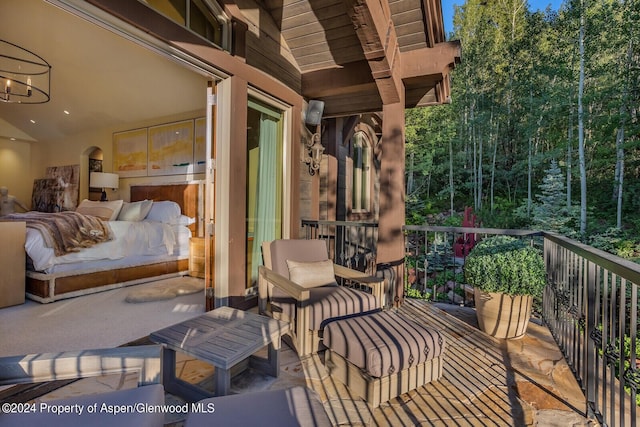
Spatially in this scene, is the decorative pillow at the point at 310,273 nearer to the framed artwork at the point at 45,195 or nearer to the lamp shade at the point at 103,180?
the lamp shade at the point at 103,180

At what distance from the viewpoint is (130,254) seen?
434 centimetres

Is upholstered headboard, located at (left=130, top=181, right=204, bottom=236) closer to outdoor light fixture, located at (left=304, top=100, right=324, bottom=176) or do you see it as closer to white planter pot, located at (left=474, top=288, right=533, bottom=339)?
outdoor light fixture, located at (left=304, top=100, right=324, bottom=176)

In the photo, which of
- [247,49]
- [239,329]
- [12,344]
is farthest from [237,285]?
[247,49]

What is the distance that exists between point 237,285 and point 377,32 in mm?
2475

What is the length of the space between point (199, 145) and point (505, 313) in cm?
470

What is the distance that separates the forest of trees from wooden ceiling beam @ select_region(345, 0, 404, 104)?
777 centimetres

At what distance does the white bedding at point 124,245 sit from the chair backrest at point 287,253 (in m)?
2.43

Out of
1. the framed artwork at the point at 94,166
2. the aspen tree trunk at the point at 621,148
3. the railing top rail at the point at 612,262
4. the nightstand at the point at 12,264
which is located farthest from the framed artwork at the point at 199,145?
the aspen tree trunk at the point at 621,148

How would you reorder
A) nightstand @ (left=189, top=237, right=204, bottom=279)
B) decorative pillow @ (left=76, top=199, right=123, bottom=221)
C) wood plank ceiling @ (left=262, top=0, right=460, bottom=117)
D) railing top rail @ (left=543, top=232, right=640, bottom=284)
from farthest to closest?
decorative pillow @ (left=76, top=199, right=123, bottom=221)
nightstand @ (left=189, top=237, right=204, bottom=279)
wood plank ceiling @ (left=262, top=0, right=460, bottom=117)
railing top rail @ (left=543, top=232, right=640, bottom=284)

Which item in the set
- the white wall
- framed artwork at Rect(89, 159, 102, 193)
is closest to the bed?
the white wall

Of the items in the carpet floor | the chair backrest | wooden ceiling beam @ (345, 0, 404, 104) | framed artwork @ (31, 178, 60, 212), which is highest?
wooden ceiling beam @ (345, 0, 404, 104)

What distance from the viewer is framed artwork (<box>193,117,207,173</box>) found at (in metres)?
5.14

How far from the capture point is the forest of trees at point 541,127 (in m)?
9.12

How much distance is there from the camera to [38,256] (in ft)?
11.4
